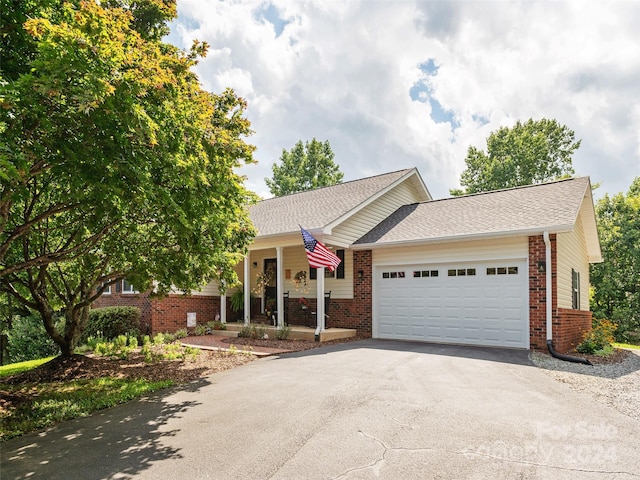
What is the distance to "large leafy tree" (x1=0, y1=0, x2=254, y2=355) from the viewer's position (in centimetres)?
383

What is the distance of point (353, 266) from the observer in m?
13.9

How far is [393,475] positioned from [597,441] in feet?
7.98

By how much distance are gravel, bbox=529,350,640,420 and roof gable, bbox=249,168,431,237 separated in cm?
676

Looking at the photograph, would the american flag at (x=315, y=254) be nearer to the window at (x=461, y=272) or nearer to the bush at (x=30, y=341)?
the window at (x=461, y=272)

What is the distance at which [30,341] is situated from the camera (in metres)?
17.0

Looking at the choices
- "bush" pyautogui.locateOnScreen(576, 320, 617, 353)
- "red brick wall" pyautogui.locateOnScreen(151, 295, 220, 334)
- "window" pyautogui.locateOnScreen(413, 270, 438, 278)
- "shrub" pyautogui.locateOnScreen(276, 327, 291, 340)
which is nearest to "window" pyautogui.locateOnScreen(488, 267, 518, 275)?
"window" pyautogui.locateOnScreen(413, 270, 438, 278)

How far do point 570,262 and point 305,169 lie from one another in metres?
29.4

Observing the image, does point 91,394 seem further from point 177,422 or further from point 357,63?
point 357,63

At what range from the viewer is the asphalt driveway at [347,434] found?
367cm

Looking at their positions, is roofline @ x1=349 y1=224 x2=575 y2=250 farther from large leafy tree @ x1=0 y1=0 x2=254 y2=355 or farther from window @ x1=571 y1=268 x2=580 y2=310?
large leafy tree @ x1=0 y1=0 x2=254 y2=355

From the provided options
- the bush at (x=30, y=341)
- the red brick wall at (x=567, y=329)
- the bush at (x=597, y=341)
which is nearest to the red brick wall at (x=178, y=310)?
the bush at (x=30, y=341)

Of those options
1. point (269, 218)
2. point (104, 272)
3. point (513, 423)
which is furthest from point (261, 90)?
point (513, 423)

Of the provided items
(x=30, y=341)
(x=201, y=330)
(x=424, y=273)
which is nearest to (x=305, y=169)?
(x=201, y=330)

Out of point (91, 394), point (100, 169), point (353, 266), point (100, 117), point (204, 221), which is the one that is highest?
point (100, 117)
